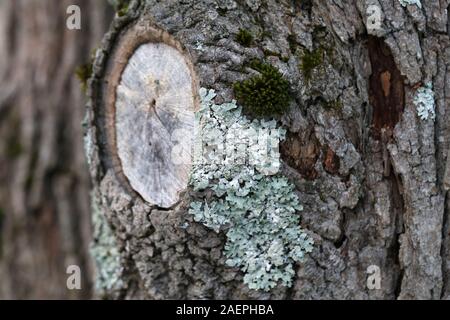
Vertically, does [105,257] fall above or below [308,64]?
below

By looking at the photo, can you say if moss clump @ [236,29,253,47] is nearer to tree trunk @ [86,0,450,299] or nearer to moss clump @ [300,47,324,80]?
tree trunk @ [86,0,450,299]

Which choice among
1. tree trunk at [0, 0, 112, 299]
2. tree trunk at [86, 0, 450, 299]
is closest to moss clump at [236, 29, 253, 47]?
tree trunk at [86, 0, 450, 299]

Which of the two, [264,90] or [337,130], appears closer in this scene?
[264,90]

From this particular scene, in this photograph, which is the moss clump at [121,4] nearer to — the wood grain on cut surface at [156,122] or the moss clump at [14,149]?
the wood grain on cut surface at [156,122]

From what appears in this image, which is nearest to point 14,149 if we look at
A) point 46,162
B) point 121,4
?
point 46,162

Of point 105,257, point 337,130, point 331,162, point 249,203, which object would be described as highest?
point 337,130

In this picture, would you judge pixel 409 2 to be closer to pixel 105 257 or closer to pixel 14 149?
pixel 105 257
